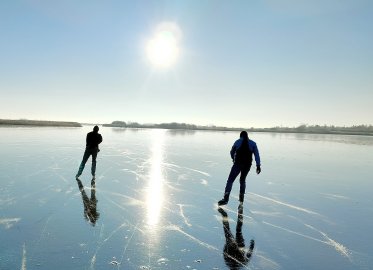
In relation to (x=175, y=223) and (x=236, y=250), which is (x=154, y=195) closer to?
(x=175, y=223)

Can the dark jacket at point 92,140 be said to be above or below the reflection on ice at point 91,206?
above

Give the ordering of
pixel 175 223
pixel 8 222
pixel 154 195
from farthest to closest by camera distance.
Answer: pixel 154 195
pixel 175 223
pixel 8 222

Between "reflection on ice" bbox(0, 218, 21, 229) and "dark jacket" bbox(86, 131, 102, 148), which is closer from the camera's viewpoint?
"reflection on ice" bbox(0, 218, 21, 229)

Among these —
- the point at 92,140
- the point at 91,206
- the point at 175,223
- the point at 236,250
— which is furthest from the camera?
the point at 92,140

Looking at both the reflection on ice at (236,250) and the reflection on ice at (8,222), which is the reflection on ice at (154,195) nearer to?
the reflection on ice at (236,250)

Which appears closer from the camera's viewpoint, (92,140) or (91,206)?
(91,206)

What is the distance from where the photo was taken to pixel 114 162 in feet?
53.3

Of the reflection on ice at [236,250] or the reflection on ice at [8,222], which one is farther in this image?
the reflection on ice at [8,222]

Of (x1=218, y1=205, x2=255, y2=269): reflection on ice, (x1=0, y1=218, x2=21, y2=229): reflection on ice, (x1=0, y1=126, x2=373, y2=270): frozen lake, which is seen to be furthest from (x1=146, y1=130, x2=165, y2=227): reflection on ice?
(x1=0, y1=218, x2=21, y2=229): reflection on ice

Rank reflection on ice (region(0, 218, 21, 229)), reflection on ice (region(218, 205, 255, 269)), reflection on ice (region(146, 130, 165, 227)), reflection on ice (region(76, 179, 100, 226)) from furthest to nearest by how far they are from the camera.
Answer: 1. reflection on ice (region(146, 130, 165, 227))
2. reflection on ice (region(76, 179, 100, 226))
3. reflection on ice (region(0, 218, 21, 229))
4. reflection on ice (region(218, 205, 255, 269))

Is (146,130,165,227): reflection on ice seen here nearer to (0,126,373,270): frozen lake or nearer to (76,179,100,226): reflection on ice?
(0,126,373,270): frozen lake

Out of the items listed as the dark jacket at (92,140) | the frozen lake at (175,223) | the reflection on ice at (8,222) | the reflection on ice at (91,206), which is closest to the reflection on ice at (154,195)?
the frozen lake at (175,223)

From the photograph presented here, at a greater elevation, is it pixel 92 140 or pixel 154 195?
pixel 92 140

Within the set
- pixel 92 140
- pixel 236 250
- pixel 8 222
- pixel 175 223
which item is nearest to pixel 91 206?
pixel 8 222
